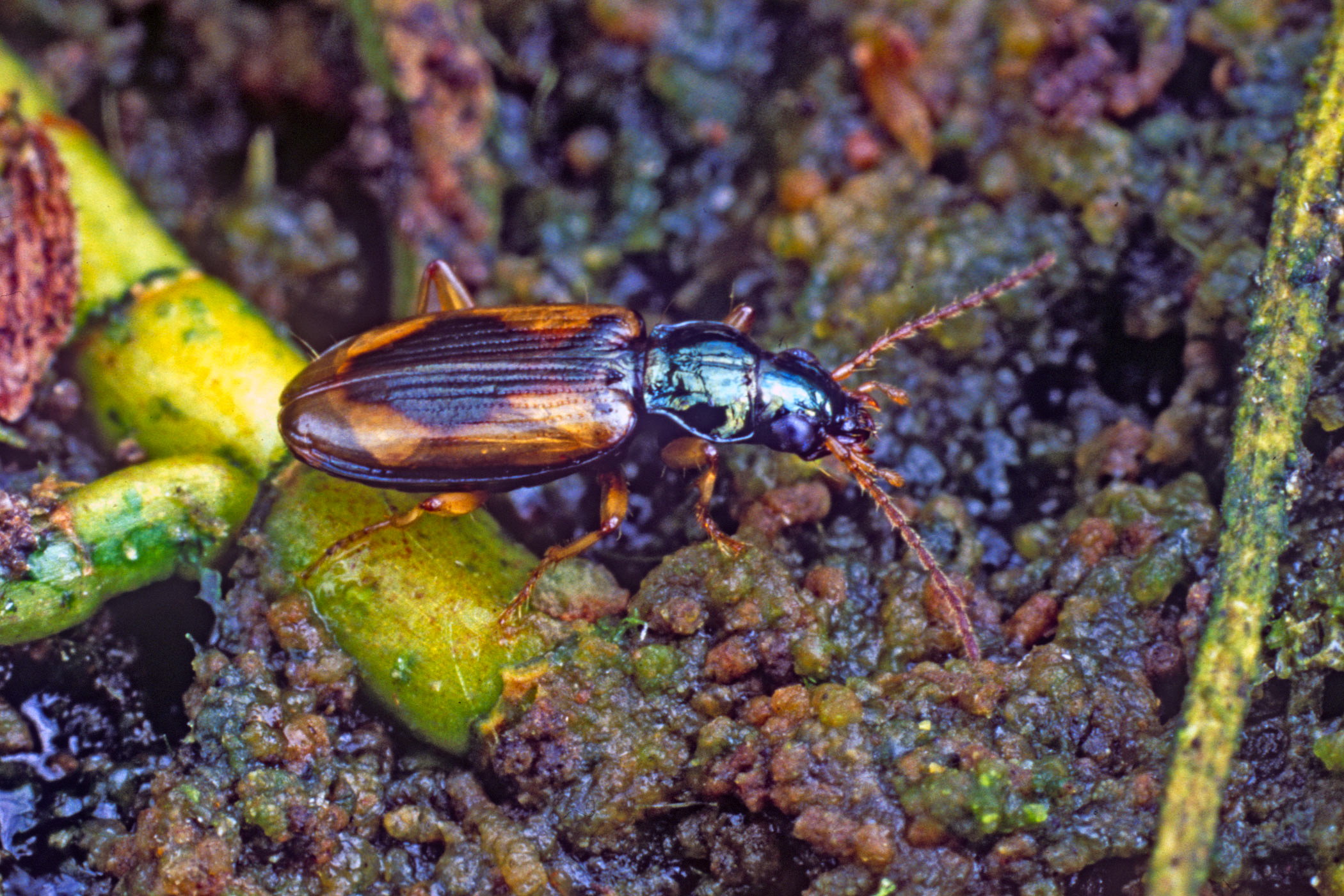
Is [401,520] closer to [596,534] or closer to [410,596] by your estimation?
[410,596]

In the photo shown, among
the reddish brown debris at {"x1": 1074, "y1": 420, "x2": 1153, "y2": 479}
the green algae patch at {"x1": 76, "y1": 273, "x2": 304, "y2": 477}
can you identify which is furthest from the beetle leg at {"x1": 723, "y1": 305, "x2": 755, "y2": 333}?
the green algae patch at {"x1": 76, "y1": 273, "x2": 304, "y2": 477}

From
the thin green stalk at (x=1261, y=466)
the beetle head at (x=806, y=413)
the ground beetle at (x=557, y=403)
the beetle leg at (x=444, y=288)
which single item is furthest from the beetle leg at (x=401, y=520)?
the thin green stalk at (x=1261, y=466)

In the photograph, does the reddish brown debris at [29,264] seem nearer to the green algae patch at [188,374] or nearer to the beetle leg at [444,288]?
the green algae patch at [188,374]

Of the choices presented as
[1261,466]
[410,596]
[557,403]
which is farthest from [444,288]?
[1261,466]

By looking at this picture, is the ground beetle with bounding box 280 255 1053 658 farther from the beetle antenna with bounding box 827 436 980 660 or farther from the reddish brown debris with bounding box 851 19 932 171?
the reddish brown debris with bounding box 851 19 932 171

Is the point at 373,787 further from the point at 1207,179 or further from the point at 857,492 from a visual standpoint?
the point at 1207,179

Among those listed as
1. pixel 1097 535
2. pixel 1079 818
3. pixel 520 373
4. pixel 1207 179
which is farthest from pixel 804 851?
pixel 1207 179
